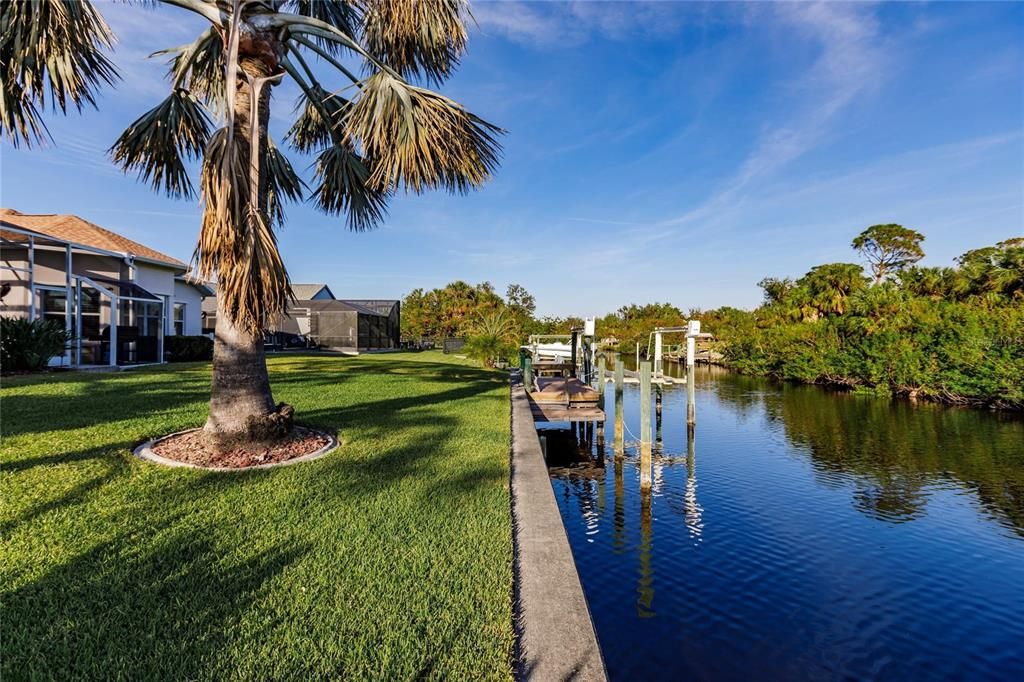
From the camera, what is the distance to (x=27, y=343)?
1126cm

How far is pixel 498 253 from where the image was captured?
28422 millimetres

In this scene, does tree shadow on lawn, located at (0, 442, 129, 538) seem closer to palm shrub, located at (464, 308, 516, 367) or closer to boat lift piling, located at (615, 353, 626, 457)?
boat lift piling, located at (615, 353, 626, 457)

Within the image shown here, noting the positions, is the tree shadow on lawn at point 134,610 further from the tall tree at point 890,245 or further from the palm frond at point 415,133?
the tall tree at point 890,245

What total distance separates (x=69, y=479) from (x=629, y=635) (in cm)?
543

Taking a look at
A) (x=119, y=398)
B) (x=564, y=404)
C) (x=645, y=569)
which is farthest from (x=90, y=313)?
(x=645, y=569)

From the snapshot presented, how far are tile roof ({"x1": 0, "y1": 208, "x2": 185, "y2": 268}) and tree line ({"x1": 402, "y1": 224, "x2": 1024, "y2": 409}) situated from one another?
45.5ft

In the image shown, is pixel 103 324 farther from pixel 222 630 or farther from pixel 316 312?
pixel 222 630

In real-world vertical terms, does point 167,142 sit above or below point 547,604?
above

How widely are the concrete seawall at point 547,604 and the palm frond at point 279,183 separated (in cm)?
598

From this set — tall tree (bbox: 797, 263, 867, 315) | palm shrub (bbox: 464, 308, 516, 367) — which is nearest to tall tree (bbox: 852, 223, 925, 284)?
tall tree (bbox: 797, 263, 867, 315)

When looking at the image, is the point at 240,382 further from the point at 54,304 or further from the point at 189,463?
the point at 54,304

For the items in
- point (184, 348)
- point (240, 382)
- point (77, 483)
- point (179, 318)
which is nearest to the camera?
point (77, 483)

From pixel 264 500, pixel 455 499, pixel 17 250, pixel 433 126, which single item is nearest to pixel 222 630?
pixel 264 500

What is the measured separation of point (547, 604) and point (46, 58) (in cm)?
629
